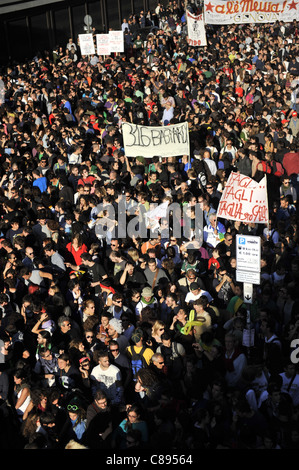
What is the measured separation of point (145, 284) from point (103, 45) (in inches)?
590

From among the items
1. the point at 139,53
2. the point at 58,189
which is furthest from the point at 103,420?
the point at 139,53

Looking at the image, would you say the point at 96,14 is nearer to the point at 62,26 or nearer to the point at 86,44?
the point at 62,26

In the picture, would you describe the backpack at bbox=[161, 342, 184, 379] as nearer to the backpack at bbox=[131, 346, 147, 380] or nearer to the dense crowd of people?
the dense crowd of people

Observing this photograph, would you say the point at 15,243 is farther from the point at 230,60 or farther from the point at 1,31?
the point at 1,31

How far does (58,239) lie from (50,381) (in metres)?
3.63

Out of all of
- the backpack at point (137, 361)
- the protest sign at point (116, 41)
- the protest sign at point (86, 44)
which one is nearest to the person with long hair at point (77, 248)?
the backpack at point (137, 361)

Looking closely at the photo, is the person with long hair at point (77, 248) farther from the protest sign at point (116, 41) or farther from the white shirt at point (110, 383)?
the protest sign at point (116, 41)

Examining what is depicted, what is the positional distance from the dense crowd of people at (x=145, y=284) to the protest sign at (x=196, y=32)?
5.56 meters

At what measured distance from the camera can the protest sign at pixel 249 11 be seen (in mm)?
24594

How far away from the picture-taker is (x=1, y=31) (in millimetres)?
29141

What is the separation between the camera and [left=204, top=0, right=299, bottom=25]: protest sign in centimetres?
2459

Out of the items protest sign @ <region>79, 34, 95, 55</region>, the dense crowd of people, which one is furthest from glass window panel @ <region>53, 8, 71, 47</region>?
the dense crowd of people

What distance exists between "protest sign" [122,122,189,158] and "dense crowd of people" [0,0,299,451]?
0.90ft

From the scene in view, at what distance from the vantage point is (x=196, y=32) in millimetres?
23516
